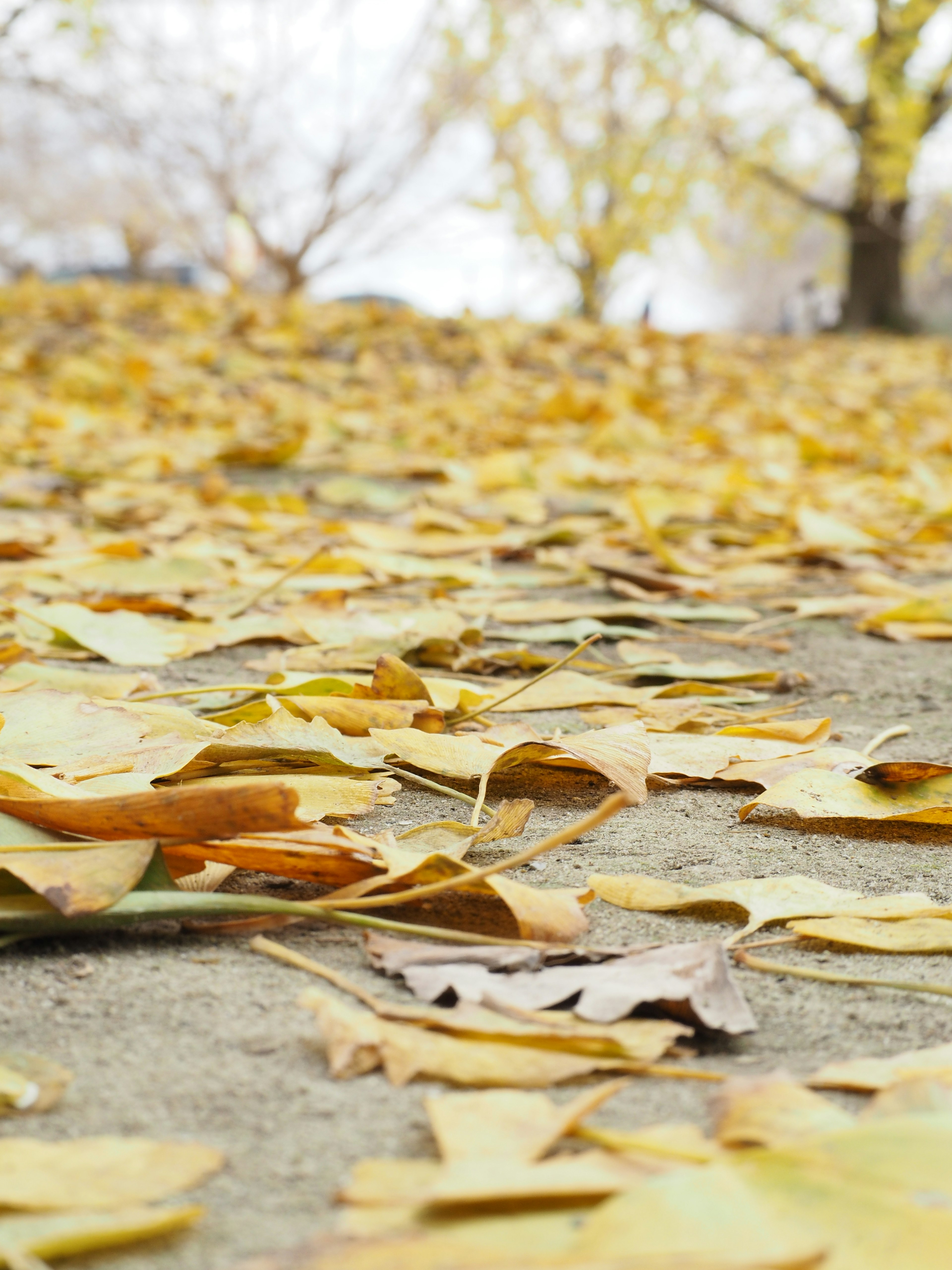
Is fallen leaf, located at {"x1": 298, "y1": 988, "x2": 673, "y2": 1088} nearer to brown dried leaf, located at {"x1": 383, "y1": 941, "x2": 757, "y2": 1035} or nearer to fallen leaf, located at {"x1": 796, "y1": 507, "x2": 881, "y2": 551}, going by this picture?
brown dried leaf, located at {"x1": 383, "y1": 941, "x2": 757, "y2": 1035}

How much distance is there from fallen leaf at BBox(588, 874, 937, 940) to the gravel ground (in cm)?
1

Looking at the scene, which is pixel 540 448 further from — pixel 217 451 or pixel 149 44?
pixel 149 44

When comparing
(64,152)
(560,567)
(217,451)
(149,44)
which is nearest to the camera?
(560,567)

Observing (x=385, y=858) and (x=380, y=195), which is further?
(x=380, y=195)

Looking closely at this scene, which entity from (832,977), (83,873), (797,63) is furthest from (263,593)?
(797,63)

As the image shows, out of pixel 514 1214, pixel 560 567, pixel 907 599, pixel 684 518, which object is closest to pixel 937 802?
pixel 514 1214

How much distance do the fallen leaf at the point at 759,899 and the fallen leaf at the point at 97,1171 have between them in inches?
12.2

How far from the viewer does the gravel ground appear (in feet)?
1.48

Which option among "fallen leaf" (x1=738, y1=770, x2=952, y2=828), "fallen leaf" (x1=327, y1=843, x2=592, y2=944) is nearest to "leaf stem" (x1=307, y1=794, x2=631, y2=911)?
"fallen leaf" (x1=327, y1=843, x2=592, y2=944)

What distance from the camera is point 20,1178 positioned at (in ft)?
1.37

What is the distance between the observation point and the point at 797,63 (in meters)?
7.52

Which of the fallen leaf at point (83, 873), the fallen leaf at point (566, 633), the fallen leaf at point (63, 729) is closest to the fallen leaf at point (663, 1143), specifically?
the fallen leaf at point (83, 873)

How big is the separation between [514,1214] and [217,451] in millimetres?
2879

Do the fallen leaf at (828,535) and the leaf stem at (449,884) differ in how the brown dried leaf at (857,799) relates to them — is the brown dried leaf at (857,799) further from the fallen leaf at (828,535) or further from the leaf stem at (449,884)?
the fallen leaf at (828,535)
